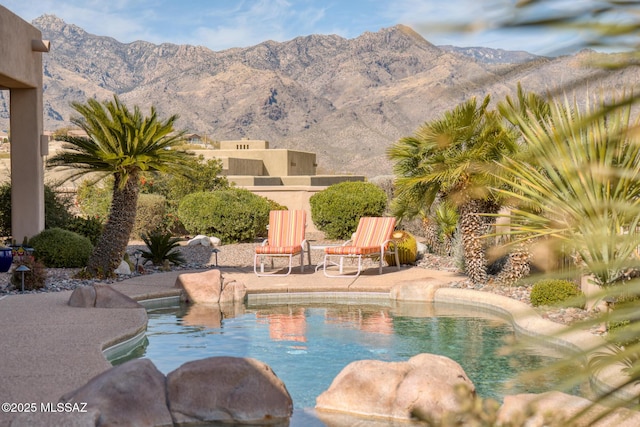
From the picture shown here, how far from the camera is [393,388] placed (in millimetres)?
5859

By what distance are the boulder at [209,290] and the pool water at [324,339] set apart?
20 cm

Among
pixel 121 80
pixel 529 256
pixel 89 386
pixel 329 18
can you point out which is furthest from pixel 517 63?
pixel 121 80

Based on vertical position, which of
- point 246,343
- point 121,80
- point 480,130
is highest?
point 121,80

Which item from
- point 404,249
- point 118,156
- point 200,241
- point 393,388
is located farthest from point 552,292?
point 200,241

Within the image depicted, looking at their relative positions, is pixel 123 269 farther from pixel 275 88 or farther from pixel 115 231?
pixel 275 88

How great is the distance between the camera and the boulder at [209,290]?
37.4 feet

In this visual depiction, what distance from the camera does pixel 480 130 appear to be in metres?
11.2

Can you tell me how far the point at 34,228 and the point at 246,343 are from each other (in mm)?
6984

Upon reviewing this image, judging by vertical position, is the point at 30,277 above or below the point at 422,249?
below

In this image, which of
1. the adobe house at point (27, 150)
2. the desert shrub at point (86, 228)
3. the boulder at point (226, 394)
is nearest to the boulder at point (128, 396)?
the boulder at point (226, 394)

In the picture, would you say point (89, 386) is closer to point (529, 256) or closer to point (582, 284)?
point (582, 284)

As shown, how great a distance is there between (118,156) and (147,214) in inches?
307

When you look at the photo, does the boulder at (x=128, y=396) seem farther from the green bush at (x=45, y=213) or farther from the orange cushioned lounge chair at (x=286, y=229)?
the green bush at (x=45, y=213)

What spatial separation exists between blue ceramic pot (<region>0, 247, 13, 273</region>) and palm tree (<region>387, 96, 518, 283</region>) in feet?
19.9
